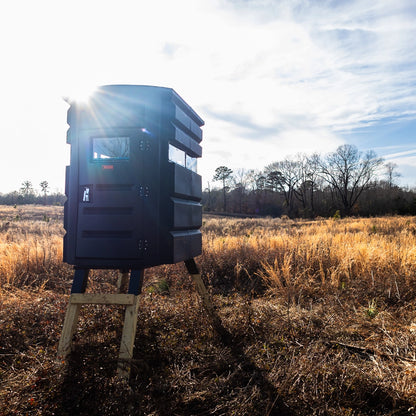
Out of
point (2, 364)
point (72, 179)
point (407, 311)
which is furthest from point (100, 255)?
point (407, 311)

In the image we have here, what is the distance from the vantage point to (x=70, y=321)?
7.73 ft

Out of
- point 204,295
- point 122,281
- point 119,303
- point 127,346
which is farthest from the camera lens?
point 122,281

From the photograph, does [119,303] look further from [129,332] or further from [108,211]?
[108,211]

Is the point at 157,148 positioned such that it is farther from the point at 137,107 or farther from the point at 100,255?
the point at 100,255

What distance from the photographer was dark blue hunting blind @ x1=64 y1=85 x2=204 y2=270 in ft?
7.69

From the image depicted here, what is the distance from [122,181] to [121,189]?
62 millimetres

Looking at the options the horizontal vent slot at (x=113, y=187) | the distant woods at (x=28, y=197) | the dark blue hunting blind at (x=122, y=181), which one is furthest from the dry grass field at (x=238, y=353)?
the distant woods at (x=28, y=197)

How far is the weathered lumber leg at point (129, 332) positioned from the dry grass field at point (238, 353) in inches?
4.2

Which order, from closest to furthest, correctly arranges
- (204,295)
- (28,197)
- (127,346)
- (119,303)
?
(127,346)
(119,303)
(204,295)
(28,197)

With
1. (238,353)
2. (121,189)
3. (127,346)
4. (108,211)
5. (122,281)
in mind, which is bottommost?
(238,353)

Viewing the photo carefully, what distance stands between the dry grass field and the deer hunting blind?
1.24 feet

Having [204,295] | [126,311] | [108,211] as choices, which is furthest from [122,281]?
[108,211]

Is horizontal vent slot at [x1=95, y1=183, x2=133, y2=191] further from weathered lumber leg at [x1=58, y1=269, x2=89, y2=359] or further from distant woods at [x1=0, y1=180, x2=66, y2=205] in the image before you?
distant woods at [x1=0, y1=180, x2=66, y2=205]

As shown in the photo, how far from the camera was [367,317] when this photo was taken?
11.1 ft
